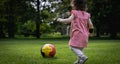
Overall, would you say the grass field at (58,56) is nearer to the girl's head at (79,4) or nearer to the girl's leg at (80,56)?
the girl's leg at (80,56)

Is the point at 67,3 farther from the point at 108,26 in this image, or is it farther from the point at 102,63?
the point at 102,63

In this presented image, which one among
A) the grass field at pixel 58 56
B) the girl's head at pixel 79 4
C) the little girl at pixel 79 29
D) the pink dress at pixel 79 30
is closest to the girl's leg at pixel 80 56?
the little girl at pixel 79 29

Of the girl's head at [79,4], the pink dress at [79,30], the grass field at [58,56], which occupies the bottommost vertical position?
the grass field at [58,56]

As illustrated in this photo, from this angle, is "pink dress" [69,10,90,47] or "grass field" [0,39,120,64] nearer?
"pink dress" [69,10,90,47]

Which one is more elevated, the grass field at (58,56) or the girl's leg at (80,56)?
the girl's leg at (80,56)

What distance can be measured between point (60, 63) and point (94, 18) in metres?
36.9

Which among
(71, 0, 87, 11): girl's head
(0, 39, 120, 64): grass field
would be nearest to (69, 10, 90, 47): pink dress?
(71, 0, 87, 11): girl's head

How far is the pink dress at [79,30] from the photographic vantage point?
830 cm

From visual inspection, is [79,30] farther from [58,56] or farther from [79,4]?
[58,56]

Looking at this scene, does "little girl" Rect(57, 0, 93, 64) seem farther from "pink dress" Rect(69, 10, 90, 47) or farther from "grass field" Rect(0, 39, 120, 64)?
"grass field" Rect(0, 39, 120, 64)

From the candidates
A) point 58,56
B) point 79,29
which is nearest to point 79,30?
point 79,29

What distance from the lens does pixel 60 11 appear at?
47906 mm

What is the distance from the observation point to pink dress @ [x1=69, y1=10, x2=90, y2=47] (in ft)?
27.2

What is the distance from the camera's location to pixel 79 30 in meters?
8.34
